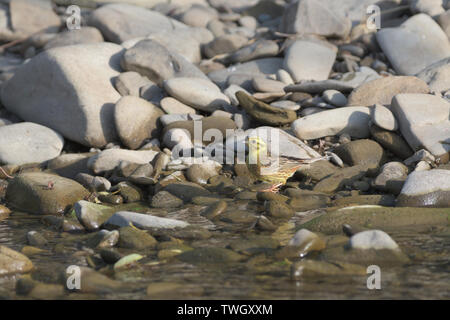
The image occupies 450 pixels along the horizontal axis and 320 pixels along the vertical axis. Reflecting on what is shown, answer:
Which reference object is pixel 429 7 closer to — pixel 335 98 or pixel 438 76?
pixel 438 76

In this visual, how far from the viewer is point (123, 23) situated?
48.3 feet

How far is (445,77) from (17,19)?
10.7 metres

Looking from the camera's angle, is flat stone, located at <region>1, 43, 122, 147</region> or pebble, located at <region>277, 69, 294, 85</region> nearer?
flat stone, located at <region>1, 43, 122, 147</region>

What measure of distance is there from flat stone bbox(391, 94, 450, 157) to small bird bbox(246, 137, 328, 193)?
6.07ft

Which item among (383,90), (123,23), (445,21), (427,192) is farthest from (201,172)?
(445,21)

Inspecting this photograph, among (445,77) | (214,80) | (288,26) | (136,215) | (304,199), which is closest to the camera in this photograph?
(136,215)

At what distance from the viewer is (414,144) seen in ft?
31.8

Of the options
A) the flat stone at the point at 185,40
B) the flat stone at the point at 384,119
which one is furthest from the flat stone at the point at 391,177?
the flat stone at the point at 185,40

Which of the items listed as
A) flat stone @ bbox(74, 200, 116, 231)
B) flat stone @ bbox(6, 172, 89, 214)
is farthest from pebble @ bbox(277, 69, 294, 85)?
flat stone @ bbox(74, 200, 116, 231)

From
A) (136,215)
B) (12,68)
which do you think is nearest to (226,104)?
(136,215)

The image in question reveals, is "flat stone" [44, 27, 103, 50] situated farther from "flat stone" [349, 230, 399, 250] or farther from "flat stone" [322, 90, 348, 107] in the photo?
"flat stone" [349, 230, 399, 250]

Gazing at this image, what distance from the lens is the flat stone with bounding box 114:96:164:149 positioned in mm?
10898

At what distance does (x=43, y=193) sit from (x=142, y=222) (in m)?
2.08
